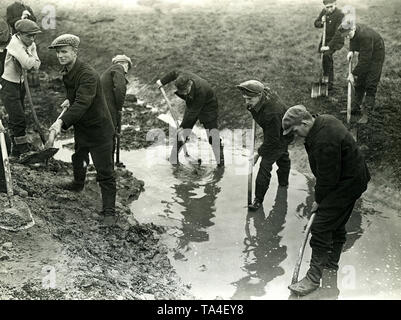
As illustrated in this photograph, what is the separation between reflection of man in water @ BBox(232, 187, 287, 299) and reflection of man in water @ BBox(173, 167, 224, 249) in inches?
22.2

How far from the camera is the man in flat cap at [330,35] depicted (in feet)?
28.8

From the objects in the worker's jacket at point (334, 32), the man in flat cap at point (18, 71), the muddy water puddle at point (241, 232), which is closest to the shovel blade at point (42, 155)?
the man in flat cap at point (18, 71)

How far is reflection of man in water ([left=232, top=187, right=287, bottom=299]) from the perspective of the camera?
5116 mm

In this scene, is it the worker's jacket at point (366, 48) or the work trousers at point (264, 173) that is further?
the worker's jacket at point (366, 48)

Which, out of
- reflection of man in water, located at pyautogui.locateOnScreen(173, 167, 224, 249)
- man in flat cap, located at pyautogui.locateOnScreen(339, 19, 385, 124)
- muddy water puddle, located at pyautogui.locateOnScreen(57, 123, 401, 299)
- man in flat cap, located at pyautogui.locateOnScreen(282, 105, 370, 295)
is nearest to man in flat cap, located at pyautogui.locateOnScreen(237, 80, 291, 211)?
muddy water puddle, located at pyautogui.locateOnScreen(57, 123, 401, 299)

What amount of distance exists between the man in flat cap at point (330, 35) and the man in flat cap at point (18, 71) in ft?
16.4

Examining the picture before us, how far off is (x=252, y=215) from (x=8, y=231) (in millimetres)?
3117

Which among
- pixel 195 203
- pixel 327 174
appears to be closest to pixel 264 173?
pixel 195 203

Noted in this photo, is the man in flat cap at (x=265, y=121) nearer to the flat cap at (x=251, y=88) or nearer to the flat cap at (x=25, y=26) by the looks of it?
the flat cap at (x=251, y=88)

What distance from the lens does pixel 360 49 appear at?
26.1 ft

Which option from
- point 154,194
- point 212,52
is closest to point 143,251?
point 154,194

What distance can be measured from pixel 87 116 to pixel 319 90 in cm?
493

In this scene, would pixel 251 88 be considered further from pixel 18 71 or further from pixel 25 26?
pixel 18 71

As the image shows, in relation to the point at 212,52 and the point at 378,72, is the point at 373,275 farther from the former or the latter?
the point at 212,52
